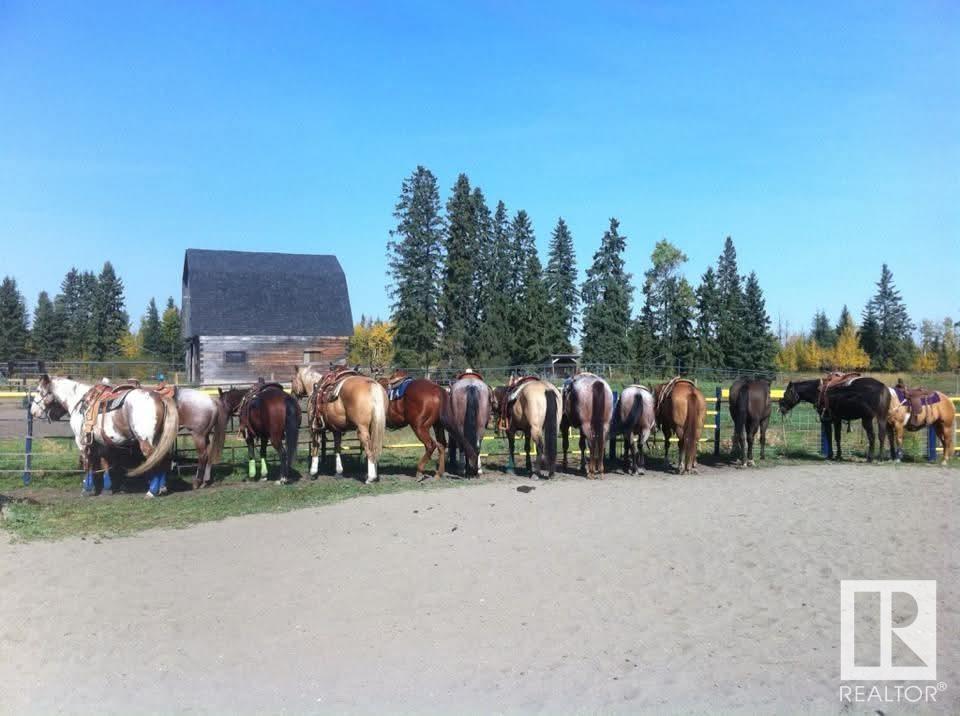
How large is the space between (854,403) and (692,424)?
13.6ft

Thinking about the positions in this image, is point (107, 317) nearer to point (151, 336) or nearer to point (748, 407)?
point (151, 336)

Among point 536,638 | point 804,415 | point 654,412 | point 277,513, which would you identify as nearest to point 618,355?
point 804,415

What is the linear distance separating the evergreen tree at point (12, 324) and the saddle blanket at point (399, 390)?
6907cm

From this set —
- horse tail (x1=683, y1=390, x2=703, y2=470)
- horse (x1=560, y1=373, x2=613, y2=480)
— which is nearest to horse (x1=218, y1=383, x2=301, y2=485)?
horse (x1=560, y1=373, x2=613, y2=480)

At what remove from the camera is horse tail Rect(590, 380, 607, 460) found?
12136 millimetres

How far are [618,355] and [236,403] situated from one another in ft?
144

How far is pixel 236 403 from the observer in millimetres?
13227

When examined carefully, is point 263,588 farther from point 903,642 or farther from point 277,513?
point 903,642

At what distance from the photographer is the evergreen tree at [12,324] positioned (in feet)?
225

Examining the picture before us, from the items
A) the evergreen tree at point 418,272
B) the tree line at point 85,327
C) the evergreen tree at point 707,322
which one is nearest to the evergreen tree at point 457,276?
the evergreen tree at point 418,272

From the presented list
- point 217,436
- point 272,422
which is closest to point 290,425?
point 272,422

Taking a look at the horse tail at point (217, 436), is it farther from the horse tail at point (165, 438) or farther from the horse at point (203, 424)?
the horse tail at point (165, 438)

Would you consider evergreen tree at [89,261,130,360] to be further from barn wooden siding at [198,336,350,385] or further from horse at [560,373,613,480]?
horse at [560,373,613,480]

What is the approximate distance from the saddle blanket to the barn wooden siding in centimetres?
2572
